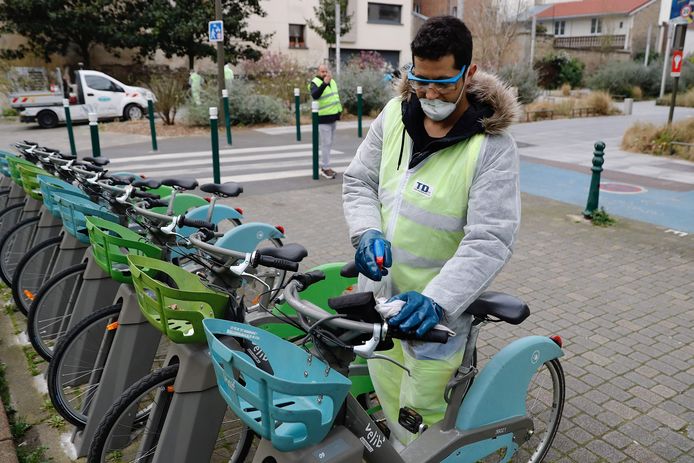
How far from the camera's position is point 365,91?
Answer: 19.8m

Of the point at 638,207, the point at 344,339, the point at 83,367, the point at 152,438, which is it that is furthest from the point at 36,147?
the point at 638,207

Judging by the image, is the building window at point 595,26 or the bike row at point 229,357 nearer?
the bike row at point 229,357

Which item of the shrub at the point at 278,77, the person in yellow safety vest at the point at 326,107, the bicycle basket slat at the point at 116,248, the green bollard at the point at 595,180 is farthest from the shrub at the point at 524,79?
the bicycle basket slat at the point at 116,248

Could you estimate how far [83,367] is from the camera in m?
3.33

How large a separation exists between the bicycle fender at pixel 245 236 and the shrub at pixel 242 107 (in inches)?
537

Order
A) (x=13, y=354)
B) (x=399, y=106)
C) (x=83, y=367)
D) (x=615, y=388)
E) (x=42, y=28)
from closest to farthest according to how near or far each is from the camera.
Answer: (x=399, y=106) < (x=83, y=367) < (x=615, y=388) < (x=13, y=354) < (x=42, y=28)

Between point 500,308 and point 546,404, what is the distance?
142 cm

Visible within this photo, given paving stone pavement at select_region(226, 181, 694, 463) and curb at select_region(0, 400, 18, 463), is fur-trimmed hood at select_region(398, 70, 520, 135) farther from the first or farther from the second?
curb at select_region(0, 400, 18, 463)

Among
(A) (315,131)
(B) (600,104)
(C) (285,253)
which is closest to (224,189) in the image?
(C) (285,253)

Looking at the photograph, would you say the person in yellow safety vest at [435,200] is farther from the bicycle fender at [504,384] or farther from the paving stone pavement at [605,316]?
the paving stone pavement at [605,316]

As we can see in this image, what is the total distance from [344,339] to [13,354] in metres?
3.37

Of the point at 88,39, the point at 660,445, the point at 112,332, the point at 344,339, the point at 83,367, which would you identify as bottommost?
the point at 660,445

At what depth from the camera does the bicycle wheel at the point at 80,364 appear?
3.15 m

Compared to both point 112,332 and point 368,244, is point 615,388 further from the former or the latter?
point 112,332
